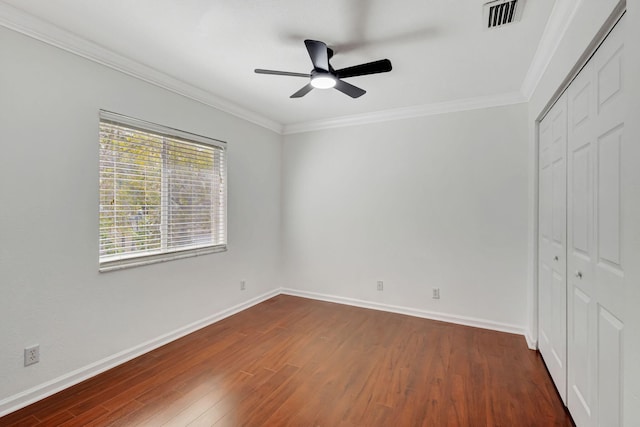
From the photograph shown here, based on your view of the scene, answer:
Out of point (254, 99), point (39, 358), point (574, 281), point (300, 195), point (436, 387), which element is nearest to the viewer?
point (574, 281)

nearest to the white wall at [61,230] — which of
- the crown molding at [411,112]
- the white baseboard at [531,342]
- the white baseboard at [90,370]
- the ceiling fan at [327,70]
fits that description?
the white baseboard at [90,370]

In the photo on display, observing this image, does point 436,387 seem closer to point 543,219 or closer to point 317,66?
point 543,219

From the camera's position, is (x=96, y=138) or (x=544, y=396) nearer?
(x=544, y=396)

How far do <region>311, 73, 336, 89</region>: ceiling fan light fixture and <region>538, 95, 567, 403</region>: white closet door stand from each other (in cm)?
166

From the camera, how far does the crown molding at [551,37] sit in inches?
68.7


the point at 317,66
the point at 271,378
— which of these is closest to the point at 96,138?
the point at 317,66

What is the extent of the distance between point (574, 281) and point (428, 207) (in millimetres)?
1892

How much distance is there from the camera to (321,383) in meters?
2.28

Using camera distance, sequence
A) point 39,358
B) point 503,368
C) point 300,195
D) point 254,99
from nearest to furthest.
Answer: point 39,358 < point 503,368 < point 254,99 < point 300,195

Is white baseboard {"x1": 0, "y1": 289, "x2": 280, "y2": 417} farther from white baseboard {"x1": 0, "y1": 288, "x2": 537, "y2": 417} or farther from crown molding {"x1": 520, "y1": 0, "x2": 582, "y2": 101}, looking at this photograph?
crown molding {"x1": 520, "y1": 0, "x2": 582, "y2": 101}

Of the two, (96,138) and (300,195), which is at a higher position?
(96,138)

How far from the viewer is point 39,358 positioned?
2.06 metres

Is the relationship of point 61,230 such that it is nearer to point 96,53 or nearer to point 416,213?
point 96,53

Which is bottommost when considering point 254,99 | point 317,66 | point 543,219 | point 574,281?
point 574,281
